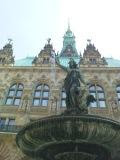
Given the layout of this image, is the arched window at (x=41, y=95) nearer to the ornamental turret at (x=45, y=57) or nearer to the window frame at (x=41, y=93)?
the window frame at (x=41, y=93)

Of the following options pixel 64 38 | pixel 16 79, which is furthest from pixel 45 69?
pixel 64 38

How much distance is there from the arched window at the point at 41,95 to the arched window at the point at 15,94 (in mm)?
1071

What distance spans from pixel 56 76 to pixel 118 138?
432 inches

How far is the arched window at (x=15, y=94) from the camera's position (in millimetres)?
15978

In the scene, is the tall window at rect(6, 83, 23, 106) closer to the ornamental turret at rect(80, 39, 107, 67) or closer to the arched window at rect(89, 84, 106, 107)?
the arched window at rect(89, 84, 106, 107)

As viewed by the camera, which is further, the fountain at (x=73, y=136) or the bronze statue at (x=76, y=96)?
the bronze statue at (x=76, y=96)

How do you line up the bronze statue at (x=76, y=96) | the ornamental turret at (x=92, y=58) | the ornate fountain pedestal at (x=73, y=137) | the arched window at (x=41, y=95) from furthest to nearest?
the ornamental turret at (x=92, y=58) → the arched window at (x=41, y=95) → the bronze statue at (x=76, y=96) → the ornate fountain pedestal at (x=73, y=137)

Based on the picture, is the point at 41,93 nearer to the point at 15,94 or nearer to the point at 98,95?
the point at 15,94

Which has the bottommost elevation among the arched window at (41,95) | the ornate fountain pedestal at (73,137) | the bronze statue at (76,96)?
the ornate fountain pedestal at (73,137)

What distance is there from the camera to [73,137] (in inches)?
254

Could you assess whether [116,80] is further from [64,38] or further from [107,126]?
[64,38]

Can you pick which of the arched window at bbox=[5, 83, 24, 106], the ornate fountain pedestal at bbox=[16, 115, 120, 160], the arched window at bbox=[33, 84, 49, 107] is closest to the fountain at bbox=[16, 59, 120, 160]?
the ornate fountain pedestal at bbox=[16, 115, 120, 160]

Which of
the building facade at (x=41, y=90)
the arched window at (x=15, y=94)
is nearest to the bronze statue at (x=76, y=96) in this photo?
the building facade at (x=41, y=90)

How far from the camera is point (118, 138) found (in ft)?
22.0
